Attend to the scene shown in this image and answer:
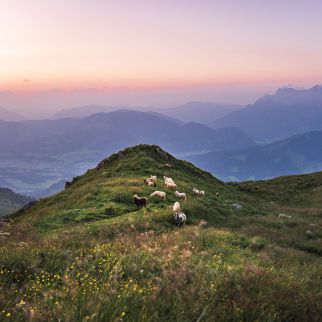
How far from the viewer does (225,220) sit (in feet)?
76.3

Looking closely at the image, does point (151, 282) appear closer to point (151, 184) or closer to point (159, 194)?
point (159, 194)

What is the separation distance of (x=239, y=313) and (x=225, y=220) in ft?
58.7

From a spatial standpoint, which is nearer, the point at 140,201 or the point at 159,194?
the point at 140,201

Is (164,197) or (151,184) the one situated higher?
(151,184)

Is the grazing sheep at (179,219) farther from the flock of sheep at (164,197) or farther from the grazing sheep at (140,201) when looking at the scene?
the grazing sheep at (140,201)

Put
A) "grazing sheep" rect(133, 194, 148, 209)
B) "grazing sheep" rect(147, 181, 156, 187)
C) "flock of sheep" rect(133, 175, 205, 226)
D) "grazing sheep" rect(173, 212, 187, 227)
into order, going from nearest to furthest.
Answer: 1. "grazing sheep" rect(173, 212, 187, 227)
2. "flock of sheep" rect(133, 175, 205, 226)
3. "grazing sheep" rect(133, 194, 148, 209)
4. "grazing sheep" rect(147, 181, 156, 187)

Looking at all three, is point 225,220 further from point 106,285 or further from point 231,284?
point 106,285

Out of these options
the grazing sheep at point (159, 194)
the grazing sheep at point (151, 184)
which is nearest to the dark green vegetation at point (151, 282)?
the grazing sheep at point (159, 194)

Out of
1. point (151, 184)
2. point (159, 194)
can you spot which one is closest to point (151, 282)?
point (159, 194)

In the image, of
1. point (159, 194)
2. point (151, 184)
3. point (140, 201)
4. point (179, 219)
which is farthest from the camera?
point (151, 184)

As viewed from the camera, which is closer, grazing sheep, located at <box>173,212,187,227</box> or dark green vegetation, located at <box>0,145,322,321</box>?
dark green vegetation, located at <box>0,145,322,321</box>

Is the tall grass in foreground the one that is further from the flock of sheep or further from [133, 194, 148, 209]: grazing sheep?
[133, 194, 148, 209]: grazing sheep

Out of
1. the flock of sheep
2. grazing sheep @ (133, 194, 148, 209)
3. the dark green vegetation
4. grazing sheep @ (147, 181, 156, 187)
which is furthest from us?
grazing sheep @ (147, 181, 156, 187)

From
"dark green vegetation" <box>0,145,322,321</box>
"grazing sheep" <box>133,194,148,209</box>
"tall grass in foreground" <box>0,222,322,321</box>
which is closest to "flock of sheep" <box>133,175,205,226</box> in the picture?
"grazing sheep" <box>133,194,148,209</box>
